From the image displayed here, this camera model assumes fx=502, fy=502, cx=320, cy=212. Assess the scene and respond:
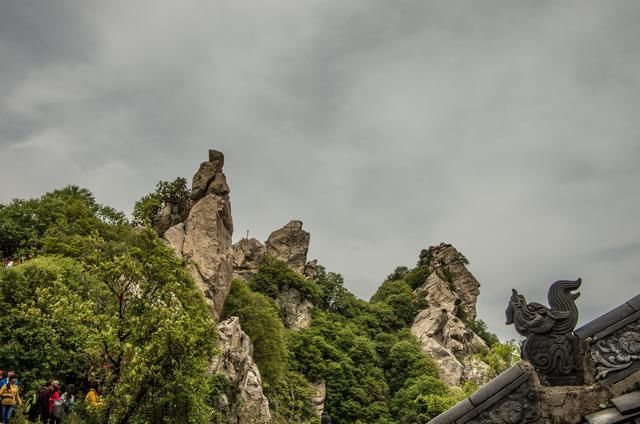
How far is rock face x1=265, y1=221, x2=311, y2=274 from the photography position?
68.4m

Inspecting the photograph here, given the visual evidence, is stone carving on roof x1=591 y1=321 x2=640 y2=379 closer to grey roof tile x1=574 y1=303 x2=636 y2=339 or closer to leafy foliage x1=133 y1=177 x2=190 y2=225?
grey roof tile x1=574 y1=303 x2=636 y2=339

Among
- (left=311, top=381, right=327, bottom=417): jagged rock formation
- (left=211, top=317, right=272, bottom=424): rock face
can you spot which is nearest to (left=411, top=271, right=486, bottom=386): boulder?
(left=311, top=381, right=327, bottom=417): jagged rock formation

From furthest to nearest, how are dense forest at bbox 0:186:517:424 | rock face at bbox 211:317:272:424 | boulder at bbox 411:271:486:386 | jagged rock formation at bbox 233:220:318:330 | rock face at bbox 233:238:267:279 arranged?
rock face at bbox 233:238:267:279 < jagged rock formation at bbox 233:220:318:330 < boulder at bbox 411:271:486:386 < rock face at bbox 211:317:272:424 < dense forest at bbox 0:186:517:424

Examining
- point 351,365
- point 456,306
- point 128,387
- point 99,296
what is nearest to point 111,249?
point 99,296

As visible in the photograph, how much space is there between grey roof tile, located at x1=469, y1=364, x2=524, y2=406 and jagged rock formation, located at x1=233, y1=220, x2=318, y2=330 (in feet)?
180

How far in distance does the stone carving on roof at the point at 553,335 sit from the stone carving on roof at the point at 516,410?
243 mm

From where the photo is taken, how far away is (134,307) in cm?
1641

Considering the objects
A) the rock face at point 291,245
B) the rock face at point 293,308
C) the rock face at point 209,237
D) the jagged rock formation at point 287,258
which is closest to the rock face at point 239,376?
the rock face at point 209,237

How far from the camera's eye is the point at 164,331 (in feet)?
49.3

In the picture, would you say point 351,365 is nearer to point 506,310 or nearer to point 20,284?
point 20,284

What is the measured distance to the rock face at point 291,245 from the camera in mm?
68375

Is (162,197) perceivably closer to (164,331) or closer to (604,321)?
(164,331)

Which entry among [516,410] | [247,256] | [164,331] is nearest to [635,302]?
[516,410]

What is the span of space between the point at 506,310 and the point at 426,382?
49756mm
